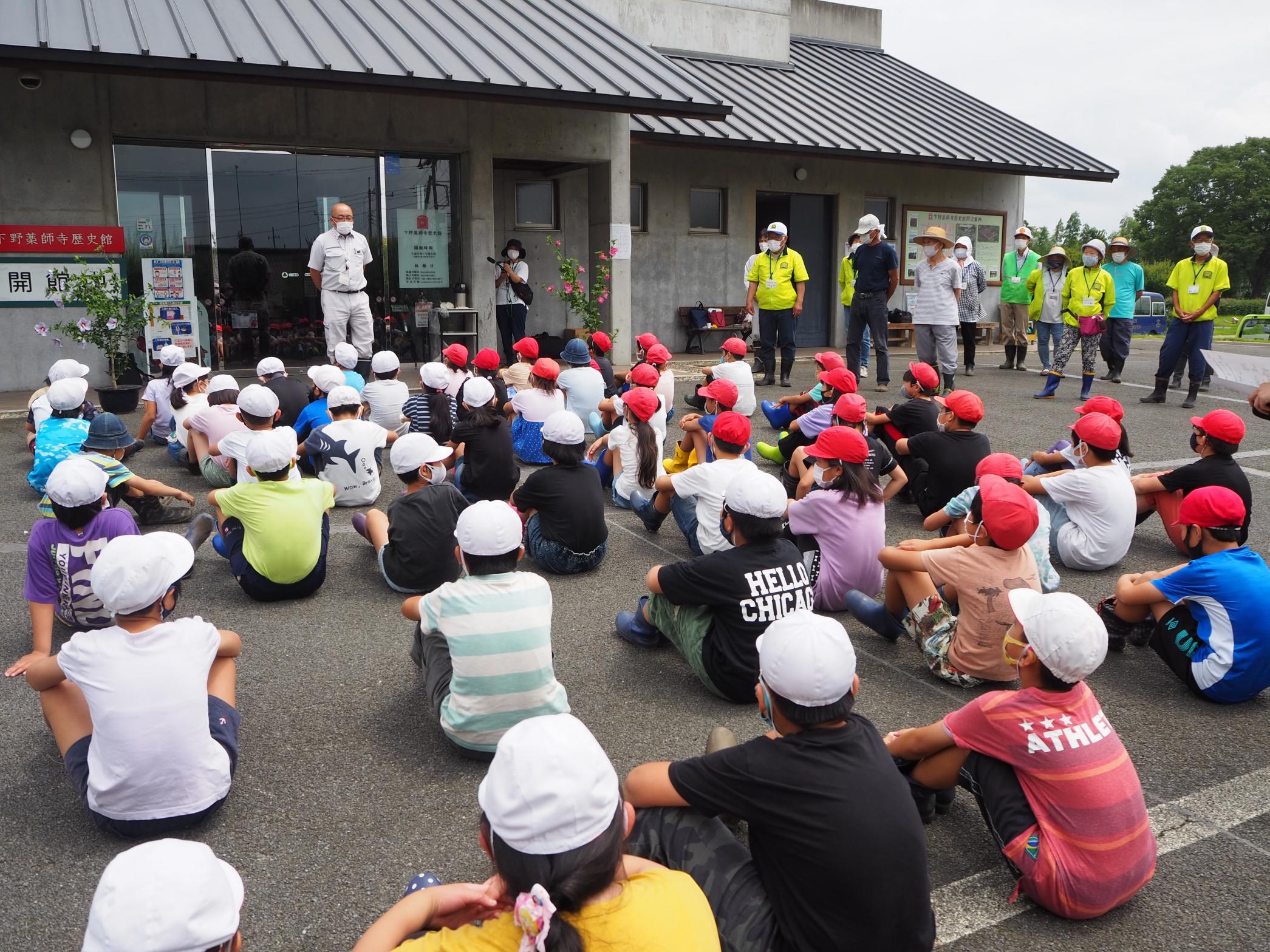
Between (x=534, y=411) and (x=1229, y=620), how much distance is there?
→ 5.52 m

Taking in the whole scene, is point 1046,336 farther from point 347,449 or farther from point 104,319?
point 104,319

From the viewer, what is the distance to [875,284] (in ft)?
41.0

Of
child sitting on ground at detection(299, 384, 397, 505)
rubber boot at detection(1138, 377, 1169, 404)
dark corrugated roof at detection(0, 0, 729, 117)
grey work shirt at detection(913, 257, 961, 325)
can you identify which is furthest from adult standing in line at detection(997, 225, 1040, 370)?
child sitting on ground at detection(299, 384, 397, 505)

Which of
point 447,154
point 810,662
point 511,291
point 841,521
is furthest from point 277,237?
point 810,662

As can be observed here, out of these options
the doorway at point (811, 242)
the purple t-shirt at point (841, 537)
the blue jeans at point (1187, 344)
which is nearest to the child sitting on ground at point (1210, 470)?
the purple t-shirt at point (841, 537)

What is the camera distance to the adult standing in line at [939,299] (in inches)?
482

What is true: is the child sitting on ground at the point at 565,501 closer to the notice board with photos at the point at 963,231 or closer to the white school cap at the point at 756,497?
the white school cap at the point at 756,497

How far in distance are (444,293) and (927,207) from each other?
972 centimetres

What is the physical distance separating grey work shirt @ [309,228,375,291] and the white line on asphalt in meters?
10.2

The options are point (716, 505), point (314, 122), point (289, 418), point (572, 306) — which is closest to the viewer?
point (716, 505)

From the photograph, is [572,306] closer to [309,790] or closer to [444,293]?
[444,293]

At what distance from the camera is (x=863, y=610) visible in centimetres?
503

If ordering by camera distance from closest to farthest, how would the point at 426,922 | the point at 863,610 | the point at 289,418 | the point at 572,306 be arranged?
the point at 426,922 < the point at 863,610 < the point at 289,418 < the point at 572,306

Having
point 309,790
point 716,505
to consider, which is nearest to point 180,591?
point 309,790
